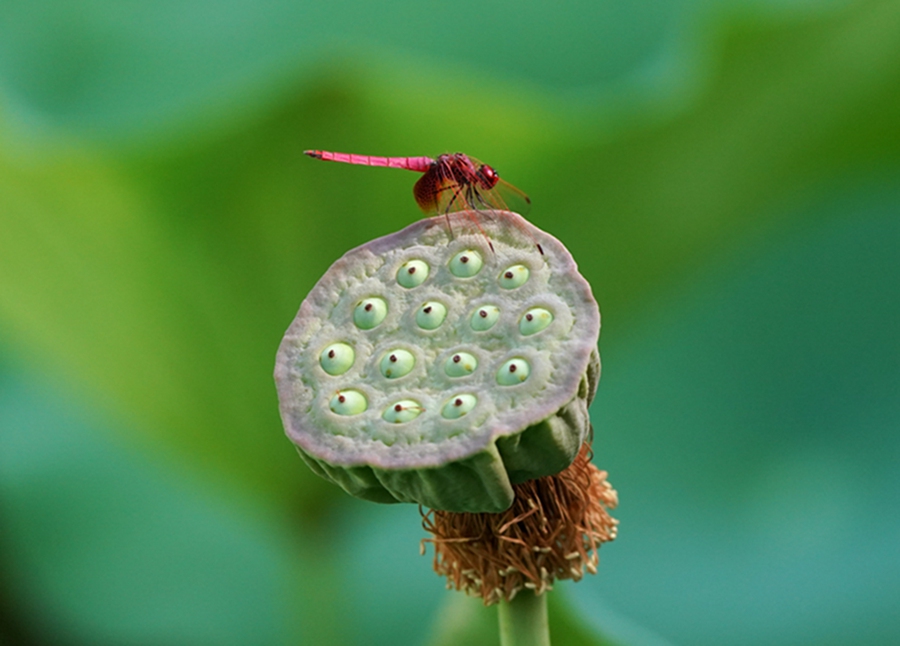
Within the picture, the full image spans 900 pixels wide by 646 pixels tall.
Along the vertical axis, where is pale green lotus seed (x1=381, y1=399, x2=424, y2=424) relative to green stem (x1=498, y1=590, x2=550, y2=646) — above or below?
above

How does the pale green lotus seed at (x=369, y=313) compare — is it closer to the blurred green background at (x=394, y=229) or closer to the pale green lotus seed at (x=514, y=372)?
the pale green lotus seed at (x=514, y=372)

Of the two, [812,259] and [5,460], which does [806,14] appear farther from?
[5,460]

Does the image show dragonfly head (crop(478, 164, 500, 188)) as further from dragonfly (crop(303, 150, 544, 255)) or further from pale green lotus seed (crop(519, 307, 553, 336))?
pale green lotus seed (crop(519, 307, 553, 336))

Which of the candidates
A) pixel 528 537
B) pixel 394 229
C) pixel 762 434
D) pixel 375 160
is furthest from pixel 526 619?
pixel 762 434

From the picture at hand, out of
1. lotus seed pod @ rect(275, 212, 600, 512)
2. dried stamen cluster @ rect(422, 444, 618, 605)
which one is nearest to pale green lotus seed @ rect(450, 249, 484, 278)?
lotus seed pod @ rect(275, 212, 600, 512)

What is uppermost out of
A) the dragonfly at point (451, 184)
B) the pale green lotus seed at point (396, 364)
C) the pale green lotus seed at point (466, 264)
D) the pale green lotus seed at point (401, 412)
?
the dragonfly at point (451, 184)

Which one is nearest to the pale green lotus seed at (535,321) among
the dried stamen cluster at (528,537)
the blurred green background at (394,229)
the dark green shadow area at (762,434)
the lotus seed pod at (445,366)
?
the lotus seed pod at (445,366)
